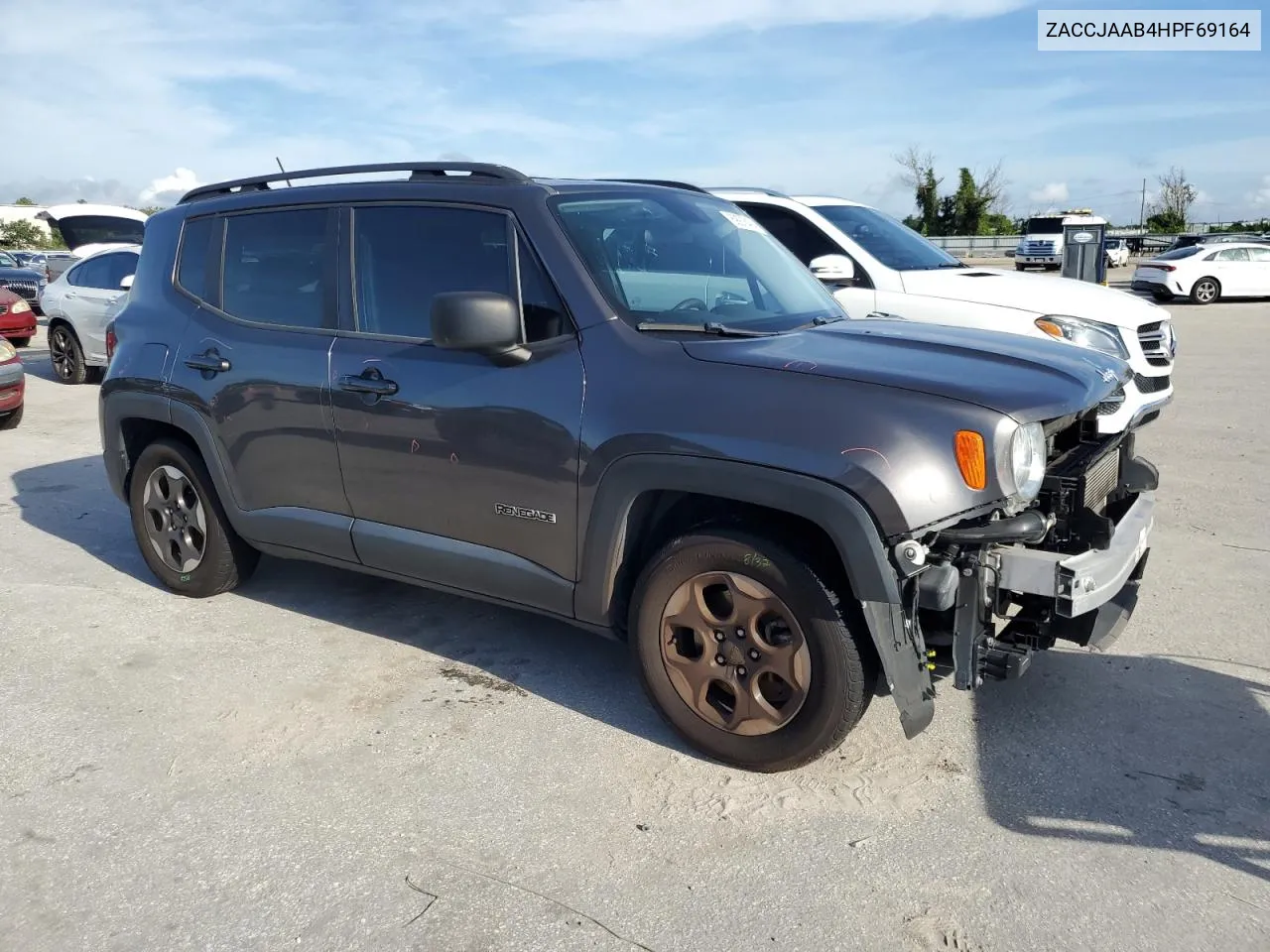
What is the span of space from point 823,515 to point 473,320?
1.28 metres

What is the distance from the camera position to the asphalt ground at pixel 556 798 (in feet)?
8.84

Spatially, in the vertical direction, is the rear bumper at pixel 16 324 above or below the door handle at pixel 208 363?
below

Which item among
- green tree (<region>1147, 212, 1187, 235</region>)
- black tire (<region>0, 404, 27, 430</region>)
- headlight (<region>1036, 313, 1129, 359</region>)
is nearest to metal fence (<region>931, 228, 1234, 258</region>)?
green tree (<region>1147, 212, 1187, 235</region>)

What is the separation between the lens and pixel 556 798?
10.8 ft

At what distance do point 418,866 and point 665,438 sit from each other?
4.61ft

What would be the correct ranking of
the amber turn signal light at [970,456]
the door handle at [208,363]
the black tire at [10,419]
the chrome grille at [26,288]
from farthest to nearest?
the chrome grille at [26,288]
the black tire at [10,419]
the door handle at [208,363]
the amber turn signal light at [970,456]

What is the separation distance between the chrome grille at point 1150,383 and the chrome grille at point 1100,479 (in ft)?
11.6

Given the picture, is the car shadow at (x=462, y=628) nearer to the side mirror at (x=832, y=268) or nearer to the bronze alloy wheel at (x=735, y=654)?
the bronze alloy wheel at (x=735, y=654)

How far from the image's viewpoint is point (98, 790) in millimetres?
3379

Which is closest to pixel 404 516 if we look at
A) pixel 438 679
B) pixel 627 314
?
pixel 438 679

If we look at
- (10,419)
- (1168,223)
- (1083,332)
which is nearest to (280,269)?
(1083,332)

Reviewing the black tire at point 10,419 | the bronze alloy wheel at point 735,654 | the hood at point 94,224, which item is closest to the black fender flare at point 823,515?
the bronze alloy wheel at point 735,654

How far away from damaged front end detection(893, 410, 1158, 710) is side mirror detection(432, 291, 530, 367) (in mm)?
1425

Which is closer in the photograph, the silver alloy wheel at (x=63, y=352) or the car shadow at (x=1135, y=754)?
the car shadow at (x=1135, y=754)
